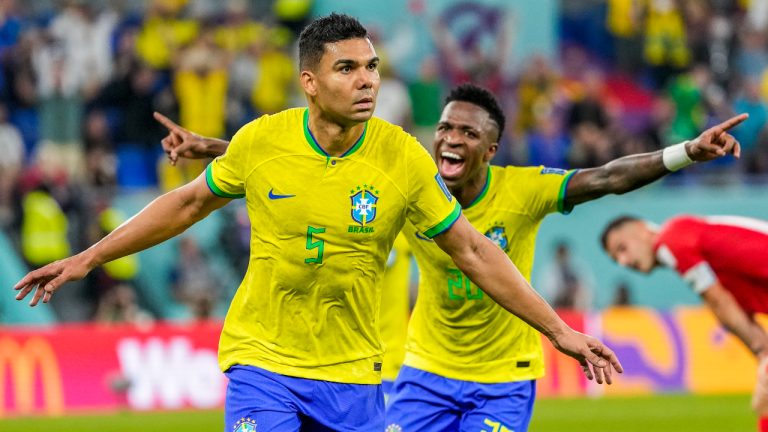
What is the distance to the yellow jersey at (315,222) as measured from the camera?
629 centimetres

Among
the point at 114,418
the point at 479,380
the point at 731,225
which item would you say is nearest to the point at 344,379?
the point at 479,380

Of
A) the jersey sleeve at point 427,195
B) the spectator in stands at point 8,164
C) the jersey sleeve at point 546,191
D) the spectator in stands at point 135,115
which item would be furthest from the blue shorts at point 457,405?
the spectator in stands at point 135,115

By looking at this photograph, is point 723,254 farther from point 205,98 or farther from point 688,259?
point 205,98

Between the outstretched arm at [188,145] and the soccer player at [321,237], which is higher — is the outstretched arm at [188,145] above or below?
above

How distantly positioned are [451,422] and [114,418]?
851 centimetres

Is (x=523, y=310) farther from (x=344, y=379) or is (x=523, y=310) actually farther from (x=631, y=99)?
(x=631, y=99)

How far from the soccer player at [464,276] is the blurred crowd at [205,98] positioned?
33.9 feet

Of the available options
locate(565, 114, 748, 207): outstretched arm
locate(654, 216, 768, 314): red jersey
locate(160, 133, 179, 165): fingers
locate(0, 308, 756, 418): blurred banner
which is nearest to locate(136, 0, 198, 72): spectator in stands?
locate(0, 308, 756, 418): blurred banner

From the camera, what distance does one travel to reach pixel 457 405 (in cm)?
779

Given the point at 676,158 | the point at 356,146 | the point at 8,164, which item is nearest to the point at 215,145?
the point at 356,146

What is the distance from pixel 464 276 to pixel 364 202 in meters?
1.49

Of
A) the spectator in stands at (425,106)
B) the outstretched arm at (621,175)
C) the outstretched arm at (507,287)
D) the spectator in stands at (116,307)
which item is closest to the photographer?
the outstretched arm at (507,287)

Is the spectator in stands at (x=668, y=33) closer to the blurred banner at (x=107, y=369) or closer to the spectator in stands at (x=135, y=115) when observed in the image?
the spectator in stands at (x=135, y=115)

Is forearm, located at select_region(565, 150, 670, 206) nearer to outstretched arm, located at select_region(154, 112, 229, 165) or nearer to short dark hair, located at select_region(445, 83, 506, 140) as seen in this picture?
short dark hair, located at select_region(445, 83, 506, 140)
